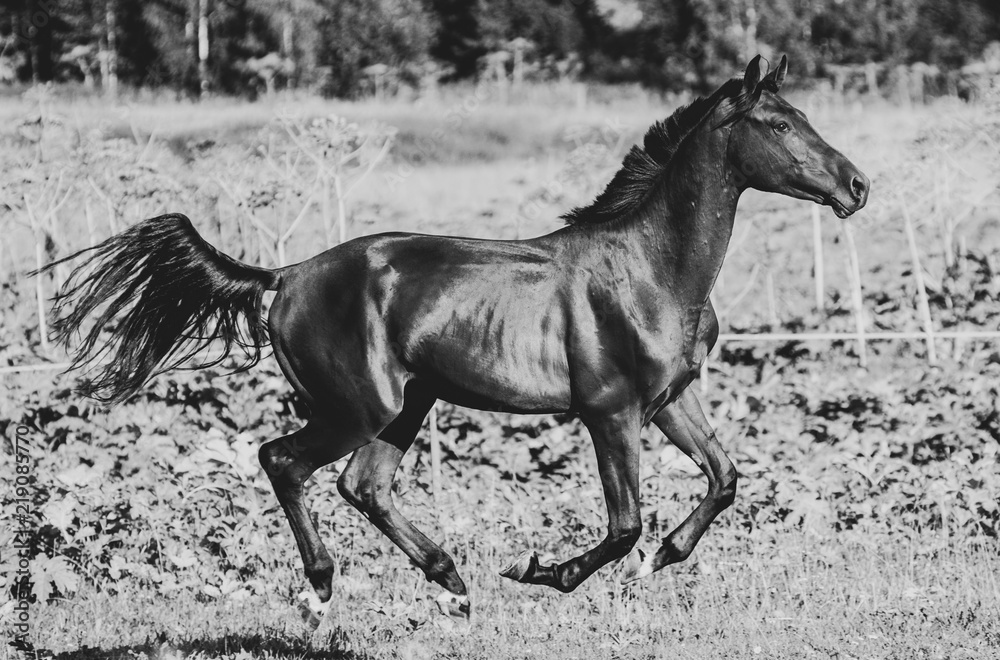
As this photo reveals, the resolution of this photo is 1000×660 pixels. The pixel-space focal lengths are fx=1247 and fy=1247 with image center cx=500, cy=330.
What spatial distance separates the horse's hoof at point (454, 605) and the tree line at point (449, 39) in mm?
25206

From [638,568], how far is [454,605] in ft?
2.42

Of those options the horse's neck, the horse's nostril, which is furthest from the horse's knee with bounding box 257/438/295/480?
the horse's nostril

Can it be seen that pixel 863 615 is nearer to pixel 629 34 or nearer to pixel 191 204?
pixel 191 204

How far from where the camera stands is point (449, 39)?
3803cm

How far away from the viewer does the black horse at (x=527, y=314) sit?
457 centimetres

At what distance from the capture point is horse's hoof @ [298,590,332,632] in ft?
16.2

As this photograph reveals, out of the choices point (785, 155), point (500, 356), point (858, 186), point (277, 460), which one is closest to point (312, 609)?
point (277, 460)

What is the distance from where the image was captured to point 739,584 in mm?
5863

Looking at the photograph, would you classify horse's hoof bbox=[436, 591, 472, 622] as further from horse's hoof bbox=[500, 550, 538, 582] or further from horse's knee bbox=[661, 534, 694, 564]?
horse's knee bbox=[661, 534, 694, 564]

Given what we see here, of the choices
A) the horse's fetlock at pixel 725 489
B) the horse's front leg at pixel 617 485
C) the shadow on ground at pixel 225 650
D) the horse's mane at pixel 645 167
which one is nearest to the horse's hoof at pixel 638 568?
the horse's front leg at pixel 617 485

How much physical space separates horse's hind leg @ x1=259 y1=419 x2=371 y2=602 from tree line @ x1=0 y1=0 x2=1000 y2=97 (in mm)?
24978

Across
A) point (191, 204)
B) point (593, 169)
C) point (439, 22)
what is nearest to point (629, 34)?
point (439, 22)

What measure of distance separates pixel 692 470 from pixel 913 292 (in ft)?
16.8

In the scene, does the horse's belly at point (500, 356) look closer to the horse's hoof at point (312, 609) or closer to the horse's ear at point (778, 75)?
the horse's hoof at point (312, 609)
